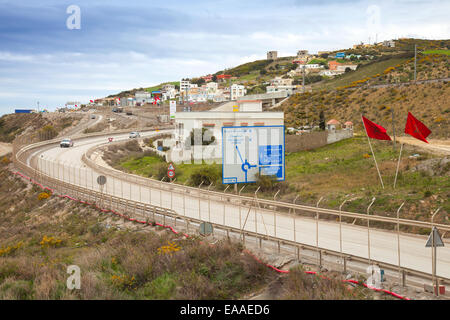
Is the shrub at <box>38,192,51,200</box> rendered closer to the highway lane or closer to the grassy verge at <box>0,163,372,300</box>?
the highway lane

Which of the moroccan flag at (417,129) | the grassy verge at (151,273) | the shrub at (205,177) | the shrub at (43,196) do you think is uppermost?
the moroccan flag at (417,129)

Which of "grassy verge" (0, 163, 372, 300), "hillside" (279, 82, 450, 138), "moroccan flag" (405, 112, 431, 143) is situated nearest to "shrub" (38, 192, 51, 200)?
"grassy verge" (0, 163, 372, 300)

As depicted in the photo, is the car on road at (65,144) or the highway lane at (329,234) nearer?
the highway lane at (329,234)

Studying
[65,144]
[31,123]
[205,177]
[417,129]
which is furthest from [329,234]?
[31,123]

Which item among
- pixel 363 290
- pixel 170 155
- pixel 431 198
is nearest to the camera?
pixel 363 290

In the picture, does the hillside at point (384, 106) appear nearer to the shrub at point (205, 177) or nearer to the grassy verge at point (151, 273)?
the shrub at point (205, 177)

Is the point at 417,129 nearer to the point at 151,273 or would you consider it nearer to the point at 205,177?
the point at 205,177

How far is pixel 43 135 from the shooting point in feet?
237

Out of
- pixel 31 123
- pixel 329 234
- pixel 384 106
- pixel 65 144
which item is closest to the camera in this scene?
pixel 329 234

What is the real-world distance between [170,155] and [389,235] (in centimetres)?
3530

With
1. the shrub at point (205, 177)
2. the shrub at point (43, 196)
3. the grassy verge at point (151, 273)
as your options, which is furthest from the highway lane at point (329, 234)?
the shrub at point (43, 196)

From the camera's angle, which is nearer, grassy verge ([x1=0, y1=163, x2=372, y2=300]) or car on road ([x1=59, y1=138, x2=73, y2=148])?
grassy verge ([x1=0, y1=163, x2=372, y2=300])
